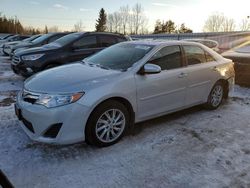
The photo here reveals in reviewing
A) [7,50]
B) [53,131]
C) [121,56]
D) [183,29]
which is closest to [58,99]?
[53,131]

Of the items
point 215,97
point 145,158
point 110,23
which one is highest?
point 110,23

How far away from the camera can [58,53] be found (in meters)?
8.18

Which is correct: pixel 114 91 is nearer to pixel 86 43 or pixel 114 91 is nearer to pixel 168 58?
pixel 168 58

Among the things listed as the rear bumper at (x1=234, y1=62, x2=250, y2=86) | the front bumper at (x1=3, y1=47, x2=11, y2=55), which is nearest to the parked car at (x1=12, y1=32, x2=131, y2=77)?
the rear bumper at (x1=234, y1=62, x2=250, y2=86)

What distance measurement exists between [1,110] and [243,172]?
4385 millimetres

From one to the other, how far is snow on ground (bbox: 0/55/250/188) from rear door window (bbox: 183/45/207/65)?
3.78ft

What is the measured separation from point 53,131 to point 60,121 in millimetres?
172

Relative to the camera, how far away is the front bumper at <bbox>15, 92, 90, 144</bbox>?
3613 millimetres

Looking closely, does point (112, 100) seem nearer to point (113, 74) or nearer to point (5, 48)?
point (113, 74)

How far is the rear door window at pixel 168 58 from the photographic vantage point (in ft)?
15.6

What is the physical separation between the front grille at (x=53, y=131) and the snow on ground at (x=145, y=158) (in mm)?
313

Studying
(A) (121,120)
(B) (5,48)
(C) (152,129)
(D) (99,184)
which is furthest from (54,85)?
(B) (5,48)

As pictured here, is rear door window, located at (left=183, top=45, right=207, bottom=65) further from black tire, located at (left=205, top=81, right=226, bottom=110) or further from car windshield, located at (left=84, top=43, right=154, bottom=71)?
car windshield, located at (left=84, top=43, right=154, bottom=71)

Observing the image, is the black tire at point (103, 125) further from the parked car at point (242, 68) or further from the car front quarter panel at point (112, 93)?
the parked car at point (242, 68)
